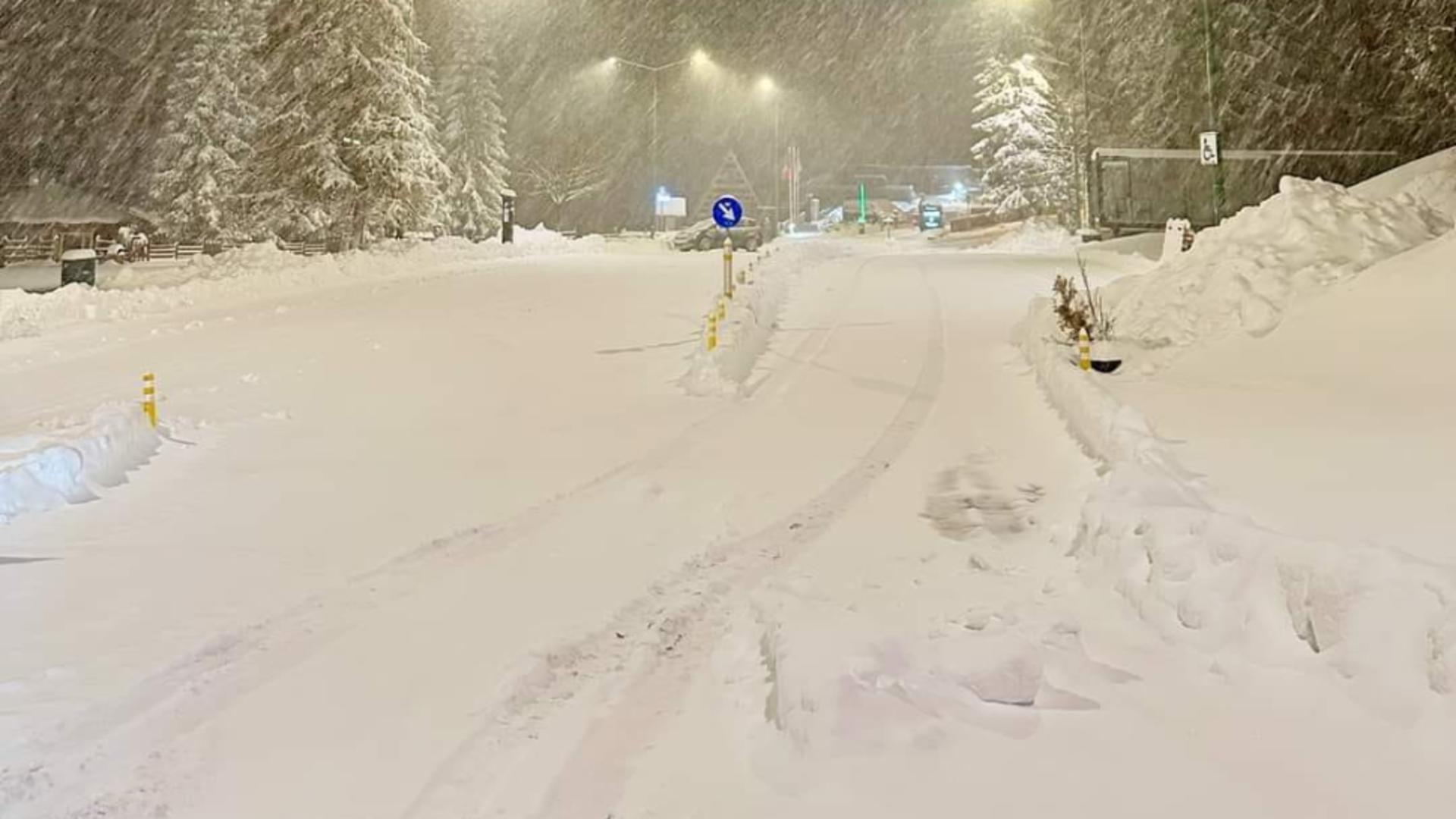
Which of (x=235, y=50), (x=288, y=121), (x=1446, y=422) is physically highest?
(x=235, y=50)

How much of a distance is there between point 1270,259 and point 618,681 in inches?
523

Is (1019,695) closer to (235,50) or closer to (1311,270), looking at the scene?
(1311,270)

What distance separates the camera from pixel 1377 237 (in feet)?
53.7

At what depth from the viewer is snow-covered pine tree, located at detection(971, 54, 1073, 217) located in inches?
2235

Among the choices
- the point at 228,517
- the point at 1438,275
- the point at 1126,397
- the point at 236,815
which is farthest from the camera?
the point at 1438,275

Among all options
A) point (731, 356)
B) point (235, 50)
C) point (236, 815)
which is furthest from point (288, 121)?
point (236, 815)

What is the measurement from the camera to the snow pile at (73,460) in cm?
960

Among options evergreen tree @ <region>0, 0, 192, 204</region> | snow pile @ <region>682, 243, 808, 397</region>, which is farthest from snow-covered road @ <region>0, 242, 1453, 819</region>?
evergreen tree @ <region>0, 0, 192, 204</region>

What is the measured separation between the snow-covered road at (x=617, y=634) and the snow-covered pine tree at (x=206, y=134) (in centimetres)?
3767

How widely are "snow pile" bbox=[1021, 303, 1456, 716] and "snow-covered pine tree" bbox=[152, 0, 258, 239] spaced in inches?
1873

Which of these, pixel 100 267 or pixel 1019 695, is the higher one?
pixel 100 267

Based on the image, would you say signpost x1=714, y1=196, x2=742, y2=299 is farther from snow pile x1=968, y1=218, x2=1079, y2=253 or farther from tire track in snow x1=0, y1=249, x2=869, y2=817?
snow pile x1=968, y1=218, x2=1079, y2=253

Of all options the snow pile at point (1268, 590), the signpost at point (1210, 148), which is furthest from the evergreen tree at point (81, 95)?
the snow pile at point (1268, 590)

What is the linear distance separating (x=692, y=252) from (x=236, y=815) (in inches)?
1766
